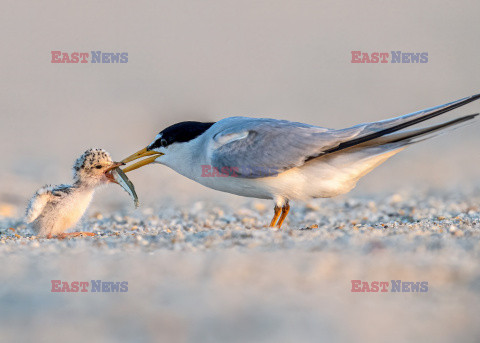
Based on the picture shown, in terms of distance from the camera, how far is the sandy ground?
366 cm

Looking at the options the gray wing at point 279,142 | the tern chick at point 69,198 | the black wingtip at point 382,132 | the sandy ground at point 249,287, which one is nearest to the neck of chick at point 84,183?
the tern chick at point 69,198

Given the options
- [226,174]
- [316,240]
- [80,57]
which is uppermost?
[80,57]

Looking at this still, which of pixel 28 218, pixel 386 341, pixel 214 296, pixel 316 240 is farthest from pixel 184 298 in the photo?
pixel 28 218

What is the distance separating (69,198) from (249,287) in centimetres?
307

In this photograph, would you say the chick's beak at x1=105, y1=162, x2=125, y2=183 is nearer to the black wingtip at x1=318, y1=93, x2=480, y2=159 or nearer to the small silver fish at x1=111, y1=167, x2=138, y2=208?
the small silver fish at x1=111, y1=167, x2=138, y2=208

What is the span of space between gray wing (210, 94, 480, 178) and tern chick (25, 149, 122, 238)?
4.23ft

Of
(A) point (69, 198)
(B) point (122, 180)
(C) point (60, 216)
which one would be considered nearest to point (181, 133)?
(B) point (122, 180)

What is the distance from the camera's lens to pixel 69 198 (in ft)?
21.5

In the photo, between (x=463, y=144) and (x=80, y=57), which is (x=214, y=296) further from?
(x=80, y=57)

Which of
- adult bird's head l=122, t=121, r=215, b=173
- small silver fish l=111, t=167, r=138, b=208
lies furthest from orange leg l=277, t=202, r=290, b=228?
small silver fish l=111, t=167, r=138, b=208

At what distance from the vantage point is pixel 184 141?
6676 mm

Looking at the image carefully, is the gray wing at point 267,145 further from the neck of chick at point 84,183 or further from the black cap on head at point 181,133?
the neck of chick at point 84,183

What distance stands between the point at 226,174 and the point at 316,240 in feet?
4.62

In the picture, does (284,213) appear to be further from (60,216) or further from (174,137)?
(60,216)
